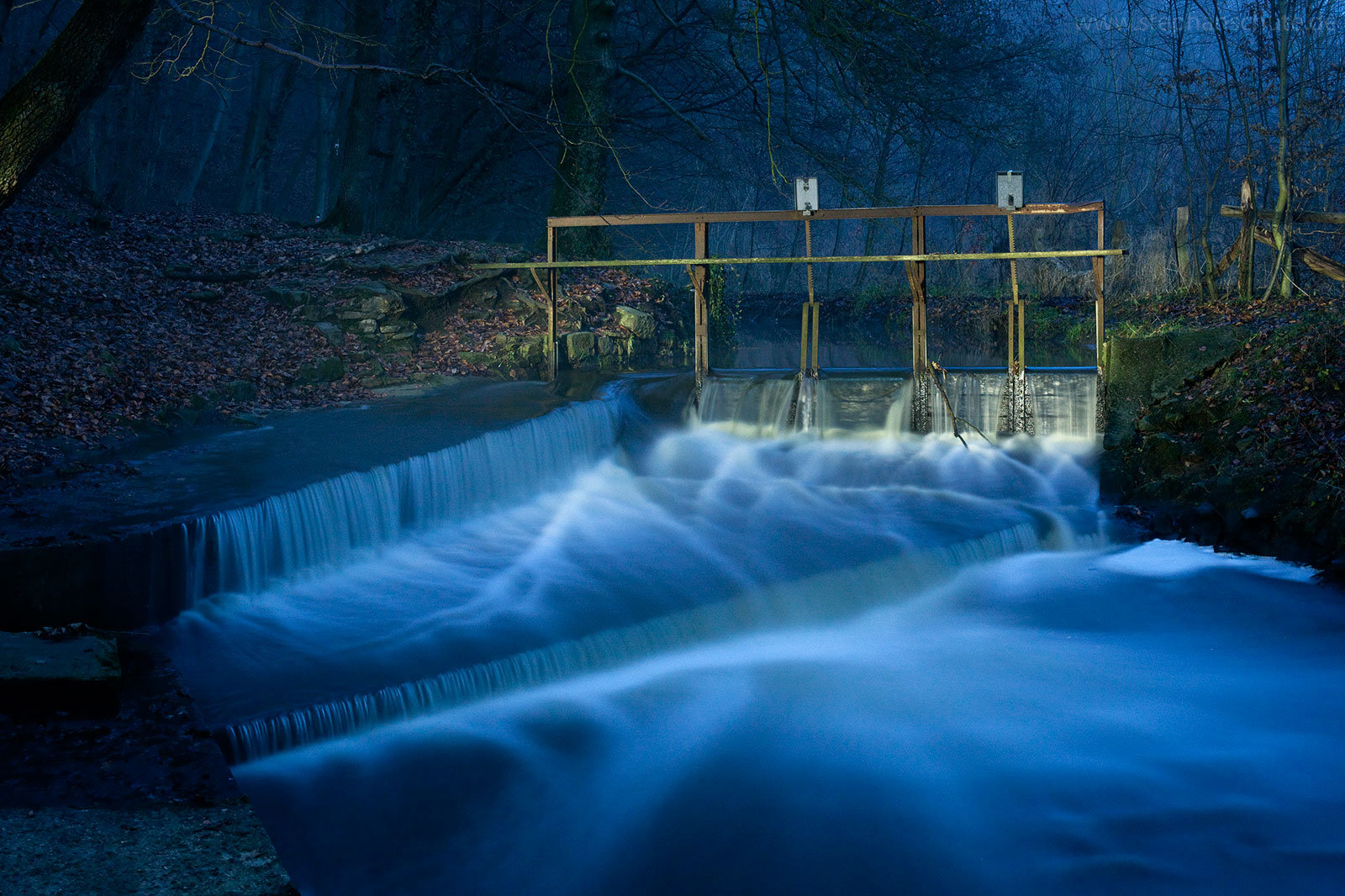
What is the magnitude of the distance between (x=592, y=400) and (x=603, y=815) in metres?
8.32

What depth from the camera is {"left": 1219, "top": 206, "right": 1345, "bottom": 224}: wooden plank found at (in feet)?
45.9

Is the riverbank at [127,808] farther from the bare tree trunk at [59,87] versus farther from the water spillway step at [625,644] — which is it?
the bare tree trunk at [59,87]

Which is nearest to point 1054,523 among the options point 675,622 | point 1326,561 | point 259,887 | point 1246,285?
point 1326,561

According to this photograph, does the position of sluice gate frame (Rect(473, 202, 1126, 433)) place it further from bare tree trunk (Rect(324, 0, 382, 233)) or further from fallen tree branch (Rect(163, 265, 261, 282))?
bare tree trunk (Rect(324, 0, 382, 233))

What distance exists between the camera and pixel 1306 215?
14328mm

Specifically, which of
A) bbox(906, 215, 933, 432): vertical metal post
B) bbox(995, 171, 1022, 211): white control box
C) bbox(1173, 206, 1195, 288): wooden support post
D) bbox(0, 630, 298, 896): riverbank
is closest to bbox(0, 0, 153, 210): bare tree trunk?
bbox(0, 630, 298, 896): riverbank

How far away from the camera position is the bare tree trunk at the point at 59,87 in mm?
7898

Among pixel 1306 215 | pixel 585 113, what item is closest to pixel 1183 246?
pixel 1306 215

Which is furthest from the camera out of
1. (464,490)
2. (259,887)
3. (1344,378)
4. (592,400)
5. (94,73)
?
(592,400)

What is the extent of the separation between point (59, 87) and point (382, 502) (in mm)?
4168

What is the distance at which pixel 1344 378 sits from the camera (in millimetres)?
10039

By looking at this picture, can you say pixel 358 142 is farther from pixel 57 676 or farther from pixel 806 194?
pixel 57 676

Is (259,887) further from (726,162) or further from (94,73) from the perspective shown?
(726,162)

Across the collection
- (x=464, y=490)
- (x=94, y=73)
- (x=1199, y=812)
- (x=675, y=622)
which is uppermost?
(x=94, y=73)
